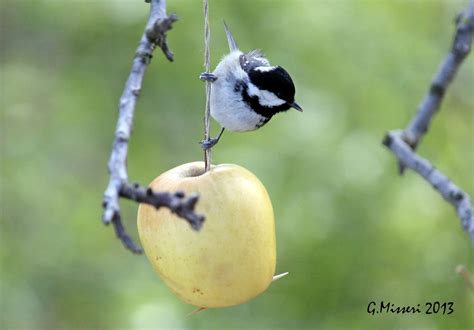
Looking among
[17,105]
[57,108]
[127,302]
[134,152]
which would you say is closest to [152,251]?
[127,302]

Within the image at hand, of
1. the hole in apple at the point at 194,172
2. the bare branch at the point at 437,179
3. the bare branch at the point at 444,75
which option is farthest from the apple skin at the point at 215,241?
the bare branch at the point at 444,75

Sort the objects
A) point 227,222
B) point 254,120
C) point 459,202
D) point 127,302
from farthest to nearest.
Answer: point 127,302 → point 254,120 → point 459,202 → point 227,222

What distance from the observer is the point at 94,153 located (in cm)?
301

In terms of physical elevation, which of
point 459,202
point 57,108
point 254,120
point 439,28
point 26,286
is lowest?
point 459,202

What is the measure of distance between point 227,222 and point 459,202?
0.62m

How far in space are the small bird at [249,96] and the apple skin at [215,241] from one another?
62 centimetres

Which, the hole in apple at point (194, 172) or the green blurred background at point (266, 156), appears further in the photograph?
the green blurred background at point (266, 156)

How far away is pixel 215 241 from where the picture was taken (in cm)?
141

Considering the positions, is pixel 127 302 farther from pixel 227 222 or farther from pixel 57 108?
pixel 227 222

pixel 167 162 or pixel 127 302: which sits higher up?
pixel 167 162

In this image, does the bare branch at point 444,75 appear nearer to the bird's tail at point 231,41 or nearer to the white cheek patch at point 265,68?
the white cheek patch at point 265,68

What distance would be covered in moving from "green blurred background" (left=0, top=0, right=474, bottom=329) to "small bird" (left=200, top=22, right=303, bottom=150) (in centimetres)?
40

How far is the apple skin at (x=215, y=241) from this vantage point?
1410 mm

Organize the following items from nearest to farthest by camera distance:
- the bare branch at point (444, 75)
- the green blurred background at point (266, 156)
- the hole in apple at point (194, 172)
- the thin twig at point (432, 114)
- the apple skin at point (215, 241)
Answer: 1. the apple skin at point (215, 241)
2. the hole in apple at point (194, 172)
3. the thin twig at point (432, 114)
4. the bare branch at point (444, 75)
5. the green blurred background at point (266, 156)
